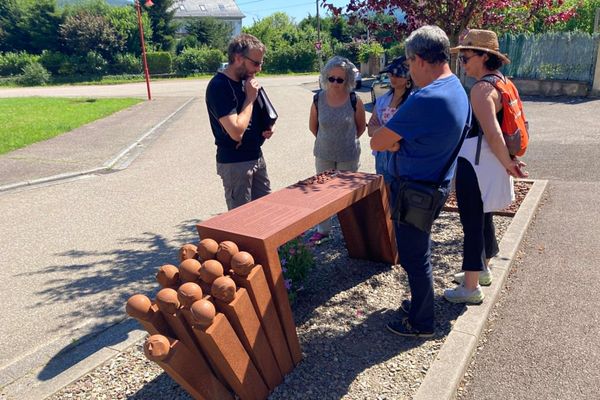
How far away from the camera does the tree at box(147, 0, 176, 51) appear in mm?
45094

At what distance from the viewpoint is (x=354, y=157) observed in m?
4.39

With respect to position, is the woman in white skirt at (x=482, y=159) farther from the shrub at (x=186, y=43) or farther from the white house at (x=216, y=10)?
the white house at (x=216, y=10)

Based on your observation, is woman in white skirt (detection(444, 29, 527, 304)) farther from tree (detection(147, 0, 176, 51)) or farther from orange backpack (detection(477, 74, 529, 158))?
tree (detection(147, 0, 176, 51))

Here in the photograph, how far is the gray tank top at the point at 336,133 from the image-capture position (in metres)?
4.21

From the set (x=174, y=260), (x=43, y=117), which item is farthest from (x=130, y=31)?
(x=174, y=260)

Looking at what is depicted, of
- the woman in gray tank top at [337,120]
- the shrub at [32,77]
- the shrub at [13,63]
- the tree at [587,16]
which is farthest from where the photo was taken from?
the shrub at [13,63]

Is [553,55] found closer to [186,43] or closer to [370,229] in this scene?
[370,229]

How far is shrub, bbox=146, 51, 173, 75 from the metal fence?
3122 centimetres

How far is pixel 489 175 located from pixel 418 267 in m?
0.79

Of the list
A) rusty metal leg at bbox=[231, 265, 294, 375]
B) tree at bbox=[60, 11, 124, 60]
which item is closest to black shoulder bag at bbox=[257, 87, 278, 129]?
rusty metal leg at bbox=[231, 265, 294, 375]

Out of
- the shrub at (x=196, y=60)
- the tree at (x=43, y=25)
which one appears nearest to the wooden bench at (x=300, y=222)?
the shrub at (x=196, y=60)

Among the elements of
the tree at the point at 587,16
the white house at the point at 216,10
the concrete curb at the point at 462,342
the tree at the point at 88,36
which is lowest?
the concrete curb at the point at 462,342

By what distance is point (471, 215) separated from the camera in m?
3.22

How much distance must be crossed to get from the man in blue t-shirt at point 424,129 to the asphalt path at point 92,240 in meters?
2.28
